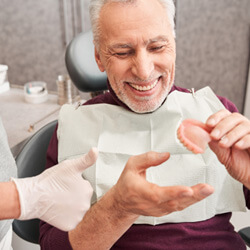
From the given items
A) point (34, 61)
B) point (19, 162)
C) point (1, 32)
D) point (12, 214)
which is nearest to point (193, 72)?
point (34, 61)

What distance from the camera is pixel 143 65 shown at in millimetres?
1084

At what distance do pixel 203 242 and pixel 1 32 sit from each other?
10.1 feet

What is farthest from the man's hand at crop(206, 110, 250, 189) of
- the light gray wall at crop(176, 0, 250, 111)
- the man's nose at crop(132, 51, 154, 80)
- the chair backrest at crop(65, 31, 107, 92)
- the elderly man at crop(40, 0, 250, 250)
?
the light gray wall at crop(176, 0, 250, 111)

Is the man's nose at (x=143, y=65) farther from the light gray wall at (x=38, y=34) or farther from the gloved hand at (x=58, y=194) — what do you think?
the light gray wall at (x=38, y=34)

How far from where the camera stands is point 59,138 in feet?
4.19

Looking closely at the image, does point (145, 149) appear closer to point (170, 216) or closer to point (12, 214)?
point (170, 216)

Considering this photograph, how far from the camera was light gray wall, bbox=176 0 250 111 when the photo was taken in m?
2.79

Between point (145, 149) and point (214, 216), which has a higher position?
point (145, 149)

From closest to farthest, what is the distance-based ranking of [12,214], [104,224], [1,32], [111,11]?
[12,214]
[104,224]
[111,11]
[1,32]

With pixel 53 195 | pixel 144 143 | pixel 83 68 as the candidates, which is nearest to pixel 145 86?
pixel 144 143

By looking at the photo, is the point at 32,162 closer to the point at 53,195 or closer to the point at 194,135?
the point at 53,195

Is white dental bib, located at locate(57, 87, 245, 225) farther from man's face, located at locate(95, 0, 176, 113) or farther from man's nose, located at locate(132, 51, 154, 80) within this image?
man's nose, located at locate(132, 51, 154, 80)

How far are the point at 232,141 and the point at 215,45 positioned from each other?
2.28 metres

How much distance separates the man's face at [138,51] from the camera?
1074 mm
